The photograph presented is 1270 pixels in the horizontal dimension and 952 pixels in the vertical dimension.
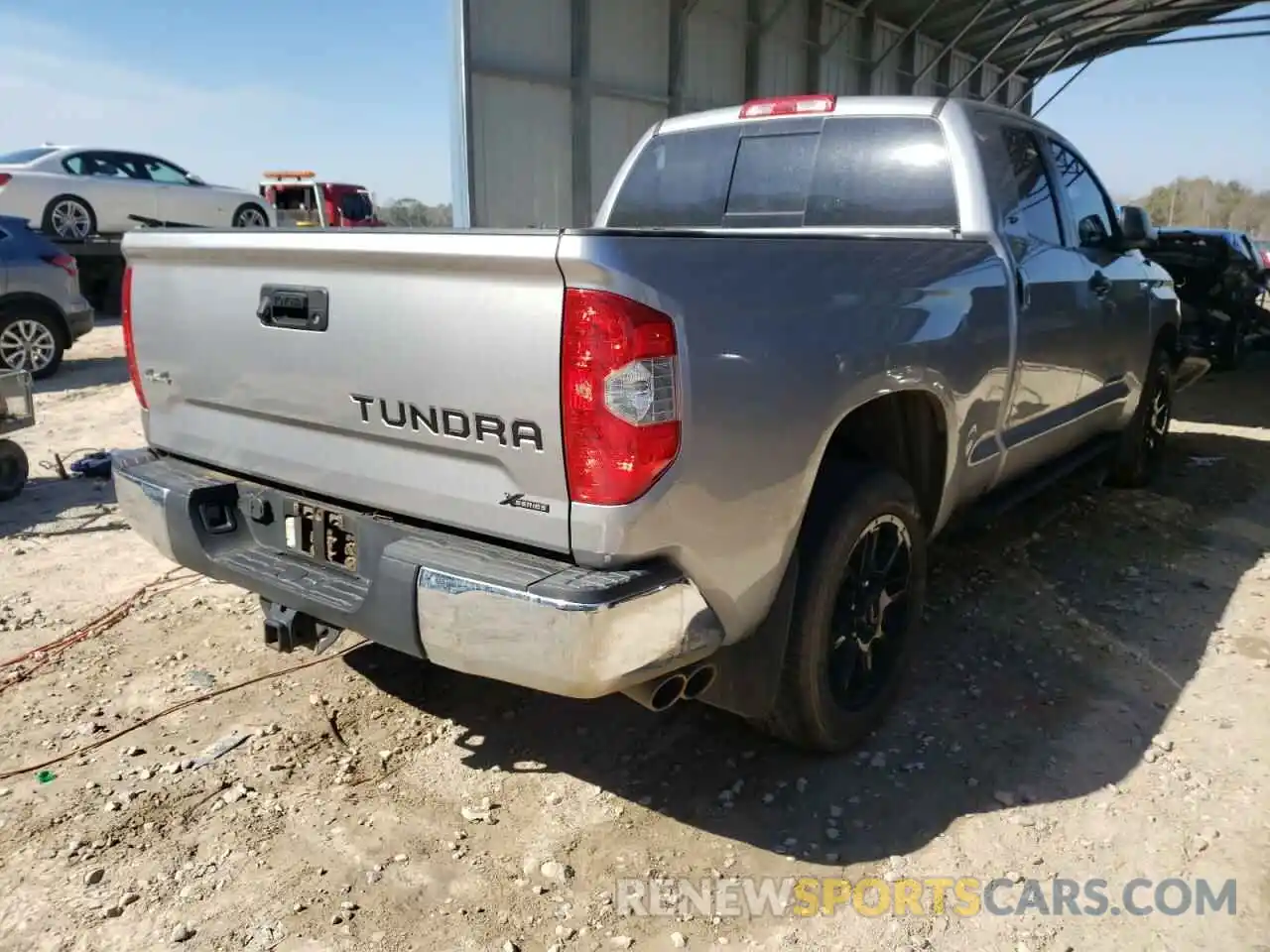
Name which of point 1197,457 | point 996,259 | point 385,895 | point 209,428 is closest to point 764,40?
point 1197,457

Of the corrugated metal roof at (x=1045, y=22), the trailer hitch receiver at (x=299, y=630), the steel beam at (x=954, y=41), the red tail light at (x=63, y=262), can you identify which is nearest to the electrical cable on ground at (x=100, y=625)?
the trailer hitch receiver at (x=299, y=630)

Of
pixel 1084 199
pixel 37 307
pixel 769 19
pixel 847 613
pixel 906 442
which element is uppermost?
pixel 769 19

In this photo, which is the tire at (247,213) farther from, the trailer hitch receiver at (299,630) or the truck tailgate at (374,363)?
the trailer hitch receiver at (299,630)

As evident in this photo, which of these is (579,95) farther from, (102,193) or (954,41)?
(954,41)

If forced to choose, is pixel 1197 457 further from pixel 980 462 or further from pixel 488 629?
pixel 488 629

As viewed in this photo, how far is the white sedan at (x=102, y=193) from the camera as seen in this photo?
43.1 feet

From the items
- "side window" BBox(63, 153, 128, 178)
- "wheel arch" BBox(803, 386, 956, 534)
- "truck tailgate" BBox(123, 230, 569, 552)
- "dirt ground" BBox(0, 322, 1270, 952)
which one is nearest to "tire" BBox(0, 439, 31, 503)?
"dirt ground" BBox(0, 322, 1270, 952)

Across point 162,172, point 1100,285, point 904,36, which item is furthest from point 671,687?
point 904,36

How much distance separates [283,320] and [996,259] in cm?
241

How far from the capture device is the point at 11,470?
19.0 feet

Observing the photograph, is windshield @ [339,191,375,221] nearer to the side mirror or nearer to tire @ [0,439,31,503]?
tire @ [0,439,31,503]

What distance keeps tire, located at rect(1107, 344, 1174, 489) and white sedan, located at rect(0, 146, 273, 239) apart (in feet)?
35.9

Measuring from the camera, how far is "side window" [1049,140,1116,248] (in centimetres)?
461

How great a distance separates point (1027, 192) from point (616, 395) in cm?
280
